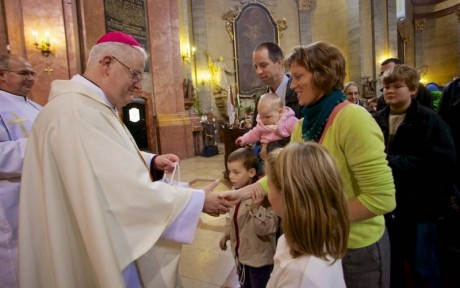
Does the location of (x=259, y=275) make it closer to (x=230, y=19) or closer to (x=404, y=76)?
(x=404, y=76)

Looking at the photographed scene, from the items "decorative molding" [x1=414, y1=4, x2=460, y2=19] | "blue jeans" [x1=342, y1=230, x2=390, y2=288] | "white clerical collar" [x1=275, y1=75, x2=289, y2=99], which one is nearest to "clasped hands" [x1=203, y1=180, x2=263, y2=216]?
"blue jeans" [x1=342, y1=230, x2=390, y2=288]

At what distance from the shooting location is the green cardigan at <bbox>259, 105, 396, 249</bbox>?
1200 mm

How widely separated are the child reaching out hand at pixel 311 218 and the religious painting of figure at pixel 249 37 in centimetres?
1460

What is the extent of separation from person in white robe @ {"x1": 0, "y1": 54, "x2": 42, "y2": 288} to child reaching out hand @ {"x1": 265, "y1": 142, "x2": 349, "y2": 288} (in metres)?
2.01

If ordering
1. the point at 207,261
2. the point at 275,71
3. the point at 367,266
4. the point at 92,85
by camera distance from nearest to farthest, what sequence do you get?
the point at 367,266 < the point at 92,85 < the point at 275,71 < the point at 207,261

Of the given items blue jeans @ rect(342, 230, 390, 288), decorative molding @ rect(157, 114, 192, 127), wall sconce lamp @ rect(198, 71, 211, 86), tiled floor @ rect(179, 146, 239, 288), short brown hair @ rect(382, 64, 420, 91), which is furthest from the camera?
wall sconce lamp @ rect(198, 71, 211, 86)

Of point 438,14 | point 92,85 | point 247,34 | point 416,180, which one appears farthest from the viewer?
point 438,14

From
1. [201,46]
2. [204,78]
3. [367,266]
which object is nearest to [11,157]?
[367,266]

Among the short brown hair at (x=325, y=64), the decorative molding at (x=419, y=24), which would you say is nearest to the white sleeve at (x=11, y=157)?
the short brown hair at (x=325, y=64)

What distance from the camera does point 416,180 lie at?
1.92 metres

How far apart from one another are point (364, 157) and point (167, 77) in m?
8.96

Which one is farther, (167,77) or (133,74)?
(167,77)

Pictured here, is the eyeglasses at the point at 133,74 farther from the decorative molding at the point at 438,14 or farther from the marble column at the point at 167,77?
the decorative molding at the point at 438,14

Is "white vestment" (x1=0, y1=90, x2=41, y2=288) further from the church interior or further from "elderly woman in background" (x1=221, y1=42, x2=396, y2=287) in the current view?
"elderly woman in background" (x1=221, y1=42, x2=396, y2=287)
